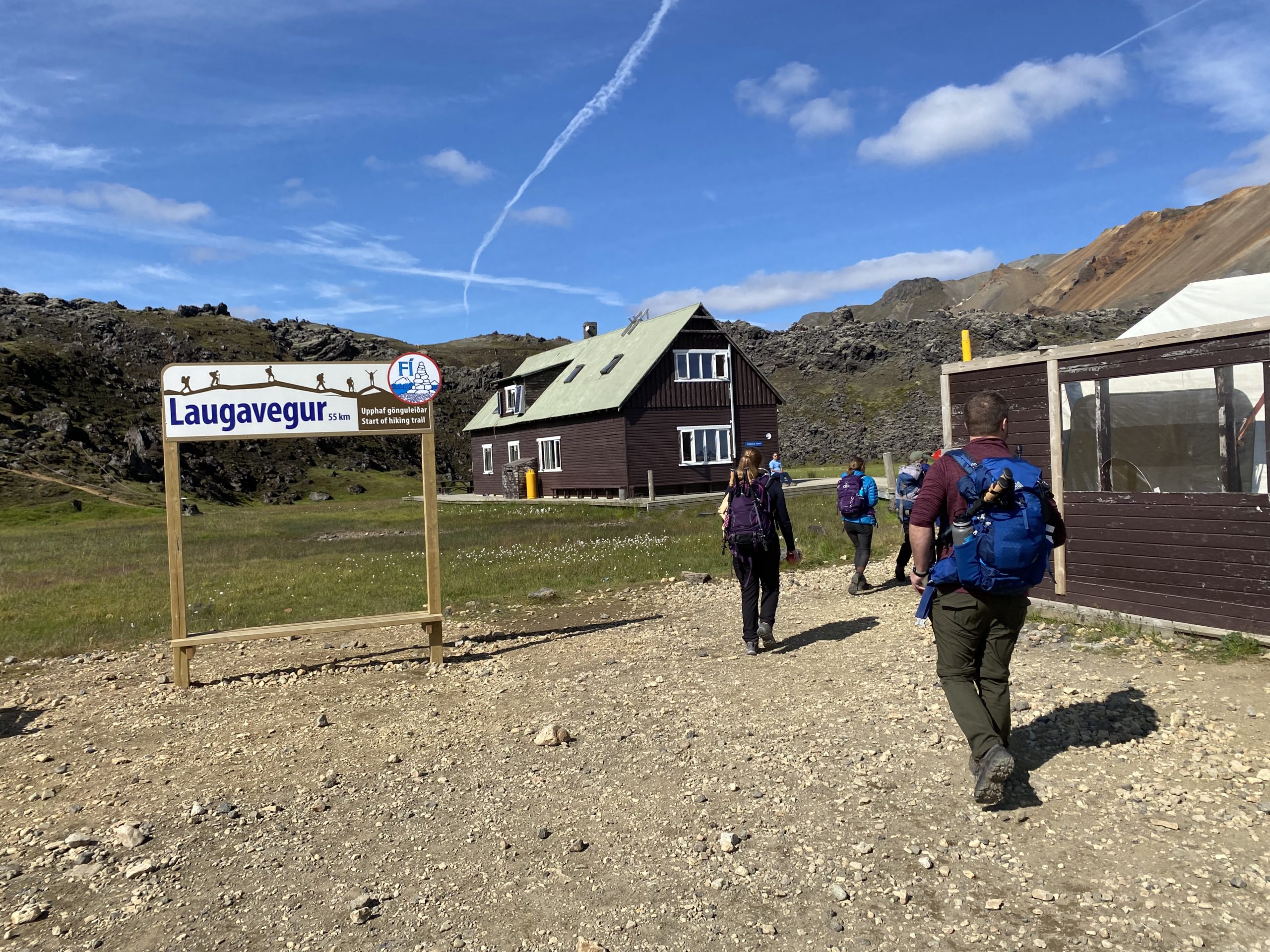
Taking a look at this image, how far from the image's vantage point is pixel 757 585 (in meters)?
9.20

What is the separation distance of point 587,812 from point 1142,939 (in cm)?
314

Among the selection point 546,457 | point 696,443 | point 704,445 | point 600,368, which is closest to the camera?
point 696,443

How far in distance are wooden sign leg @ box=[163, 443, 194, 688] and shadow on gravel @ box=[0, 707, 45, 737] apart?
128 centimetres

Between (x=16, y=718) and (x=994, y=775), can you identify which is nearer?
(x=994, y=775)

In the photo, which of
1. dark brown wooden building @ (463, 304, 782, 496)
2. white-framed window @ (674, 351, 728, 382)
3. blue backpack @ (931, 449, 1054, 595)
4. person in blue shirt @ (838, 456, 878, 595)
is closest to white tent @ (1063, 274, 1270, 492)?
person in blue shirt @ (838, 456, 878, 595)

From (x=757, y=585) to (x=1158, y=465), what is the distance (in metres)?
4.52

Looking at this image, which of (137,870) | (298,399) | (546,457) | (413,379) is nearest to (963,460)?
(137,870)

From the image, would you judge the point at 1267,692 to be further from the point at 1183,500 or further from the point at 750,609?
the point at 750,609

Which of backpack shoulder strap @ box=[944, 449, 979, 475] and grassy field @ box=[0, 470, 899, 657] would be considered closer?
backpack shoulder strap @ box=[944, 449, 979, 475]

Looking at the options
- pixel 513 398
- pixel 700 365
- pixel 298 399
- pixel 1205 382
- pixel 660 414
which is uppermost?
pixel 700 365

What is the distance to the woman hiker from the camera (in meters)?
8.83

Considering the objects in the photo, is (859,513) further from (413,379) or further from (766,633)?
(413,379)

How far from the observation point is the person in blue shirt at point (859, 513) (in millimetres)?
12297

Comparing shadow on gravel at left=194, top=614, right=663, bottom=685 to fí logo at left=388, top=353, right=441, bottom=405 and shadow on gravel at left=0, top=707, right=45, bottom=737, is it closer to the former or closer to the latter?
shadow on gravel at left=0, top=707, right=45, bottom=737
